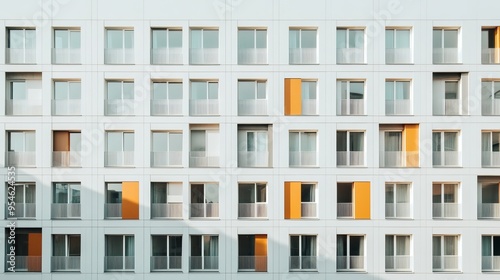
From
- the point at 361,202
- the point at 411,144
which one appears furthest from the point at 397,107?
the point at 361,202

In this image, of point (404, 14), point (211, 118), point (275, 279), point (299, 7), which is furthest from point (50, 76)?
point (404, 14)

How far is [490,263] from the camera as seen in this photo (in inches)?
931

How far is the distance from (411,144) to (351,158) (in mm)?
3130

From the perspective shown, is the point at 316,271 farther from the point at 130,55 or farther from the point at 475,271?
the point at 130,55

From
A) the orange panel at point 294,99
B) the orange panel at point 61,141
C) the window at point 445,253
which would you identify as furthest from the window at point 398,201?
the orange panel at point 61,141

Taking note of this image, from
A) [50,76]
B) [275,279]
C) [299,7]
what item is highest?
[299,7]

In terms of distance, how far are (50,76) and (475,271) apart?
23.4m

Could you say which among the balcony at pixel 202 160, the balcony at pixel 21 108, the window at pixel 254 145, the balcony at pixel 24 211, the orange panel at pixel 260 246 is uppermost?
the balcony at pixel 21 108

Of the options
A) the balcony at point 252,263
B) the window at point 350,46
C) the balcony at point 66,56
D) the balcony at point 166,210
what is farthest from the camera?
the window at point 350,46

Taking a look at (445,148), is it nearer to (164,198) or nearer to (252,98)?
(252,98)

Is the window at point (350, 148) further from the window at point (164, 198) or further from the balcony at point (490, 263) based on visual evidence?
the window at point (164, 198)

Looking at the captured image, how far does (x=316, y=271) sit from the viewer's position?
23.5m

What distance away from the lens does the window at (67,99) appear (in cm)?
2386

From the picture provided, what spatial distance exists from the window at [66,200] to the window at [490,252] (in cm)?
2047
